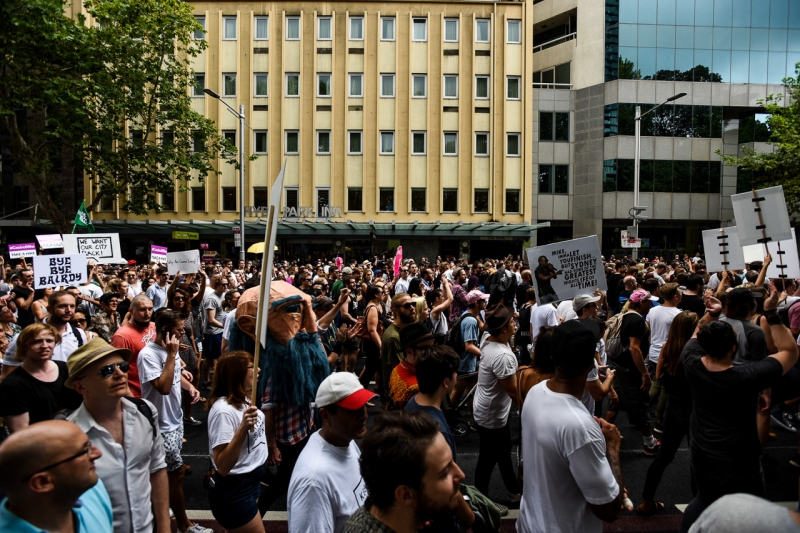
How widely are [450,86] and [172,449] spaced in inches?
1333

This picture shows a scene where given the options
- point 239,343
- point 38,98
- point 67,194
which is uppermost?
point 38,98

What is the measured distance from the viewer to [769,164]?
29.8m

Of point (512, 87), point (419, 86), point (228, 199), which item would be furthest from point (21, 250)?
point (512, 87)

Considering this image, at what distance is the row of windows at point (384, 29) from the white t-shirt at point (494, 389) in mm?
33835

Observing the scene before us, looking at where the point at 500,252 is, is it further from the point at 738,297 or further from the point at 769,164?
the point at 738,297

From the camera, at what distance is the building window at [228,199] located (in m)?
36.5

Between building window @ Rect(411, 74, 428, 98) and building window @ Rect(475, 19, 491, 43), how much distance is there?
12.8 feet

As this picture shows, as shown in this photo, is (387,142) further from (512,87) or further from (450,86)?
(512,87)

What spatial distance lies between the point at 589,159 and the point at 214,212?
23.6 meters

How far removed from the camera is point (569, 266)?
7.00m

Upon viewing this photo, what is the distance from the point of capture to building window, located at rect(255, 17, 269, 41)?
117 feet

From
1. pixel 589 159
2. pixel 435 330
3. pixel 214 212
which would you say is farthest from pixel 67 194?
pixel 435 330

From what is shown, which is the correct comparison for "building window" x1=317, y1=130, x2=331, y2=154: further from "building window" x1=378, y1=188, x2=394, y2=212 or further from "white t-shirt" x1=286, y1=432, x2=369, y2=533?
"white t-shirt" x1=286, y1=432, x2=369, y2=533

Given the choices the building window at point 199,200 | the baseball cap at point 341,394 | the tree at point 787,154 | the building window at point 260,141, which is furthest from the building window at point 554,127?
the baseball cap at point 341,394
